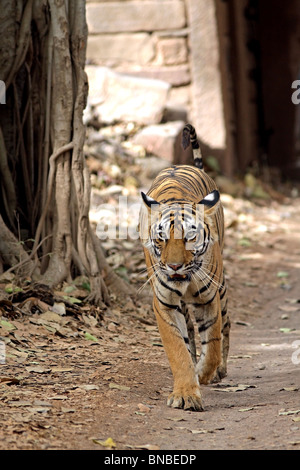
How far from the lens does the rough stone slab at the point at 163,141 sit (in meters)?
10.9

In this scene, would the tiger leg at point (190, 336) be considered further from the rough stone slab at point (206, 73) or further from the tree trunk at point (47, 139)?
the rough stone slab at point (206, 73)

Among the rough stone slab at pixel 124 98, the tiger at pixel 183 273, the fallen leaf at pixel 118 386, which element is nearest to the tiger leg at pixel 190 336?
the tiger at pixel 183 273

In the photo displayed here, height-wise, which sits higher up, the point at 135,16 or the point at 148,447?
the point at 135,16

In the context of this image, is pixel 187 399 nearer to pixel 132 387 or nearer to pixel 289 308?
pixel 132 387

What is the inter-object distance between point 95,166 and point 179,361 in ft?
20.5

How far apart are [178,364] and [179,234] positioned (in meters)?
0.76

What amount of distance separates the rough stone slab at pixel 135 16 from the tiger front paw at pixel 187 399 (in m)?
8.76

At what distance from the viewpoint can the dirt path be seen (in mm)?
3547

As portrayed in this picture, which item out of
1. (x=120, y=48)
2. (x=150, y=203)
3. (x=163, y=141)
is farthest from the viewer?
(x=120, y=48)

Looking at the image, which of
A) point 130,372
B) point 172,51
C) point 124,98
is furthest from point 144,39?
point 130,372

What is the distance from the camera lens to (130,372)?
4.85 metres

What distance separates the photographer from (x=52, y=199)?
20.3 feet

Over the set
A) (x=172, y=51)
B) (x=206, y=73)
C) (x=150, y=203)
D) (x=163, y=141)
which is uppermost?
(x=172, y=51)

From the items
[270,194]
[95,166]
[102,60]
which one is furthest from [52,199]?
[270,194]
